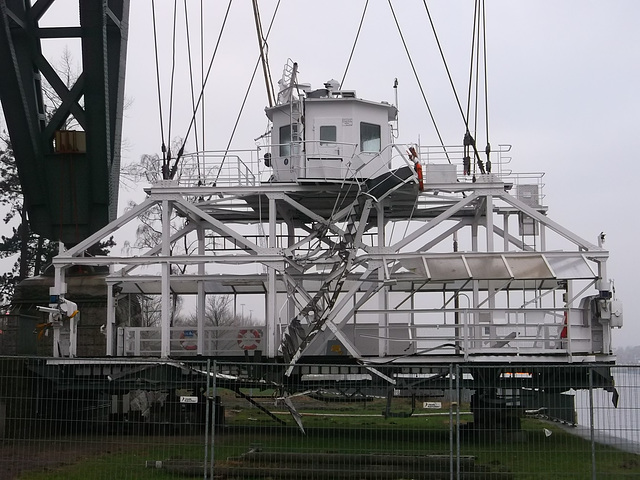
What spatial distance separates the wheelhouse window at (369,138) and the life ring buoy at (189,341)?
7.98 meters

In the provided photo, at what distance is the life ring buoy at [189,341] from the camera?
2952cm

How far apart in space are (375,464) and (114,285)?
14197 mm

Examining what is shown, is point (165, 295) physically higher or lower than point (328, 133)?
lower

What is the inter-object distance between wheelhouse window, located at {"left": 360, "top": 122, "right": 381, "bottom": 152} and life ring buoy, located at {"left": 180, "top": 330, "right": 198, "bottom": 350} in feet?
26.2

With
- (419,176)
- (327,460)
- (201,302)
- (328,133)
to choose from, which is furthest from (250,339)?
(327,460)

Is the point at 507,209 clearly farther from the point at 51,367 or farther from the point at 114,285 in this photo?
the point at 51,367

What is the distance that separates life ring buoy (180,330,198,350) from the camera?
29.5 meters

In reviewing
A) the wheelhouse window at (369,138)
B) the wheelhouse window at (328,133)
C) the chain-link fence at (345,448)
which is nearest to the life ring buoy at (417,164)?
the wheelhouse window at (369,138)

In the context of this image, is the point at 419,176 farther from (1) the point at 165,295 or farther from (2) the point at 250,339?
(1) the point at 165,295

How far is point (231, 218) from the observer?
30.3 m

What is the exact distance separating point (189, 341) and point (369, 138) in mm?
8644

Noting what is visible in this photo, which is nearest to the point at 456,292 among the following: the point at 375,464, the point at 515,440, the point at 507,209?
the point at 507,209

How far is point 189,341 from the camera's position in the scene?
1183 inches

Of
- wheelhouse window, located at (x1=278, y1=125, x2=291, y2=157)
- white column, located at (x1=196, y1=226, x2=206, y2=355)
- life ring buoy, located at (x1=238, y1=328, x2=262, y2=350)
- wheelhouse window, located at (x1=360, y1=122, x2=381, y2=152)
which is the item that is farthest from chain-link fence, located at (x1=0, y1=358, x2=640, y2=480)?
wheelhouse window, located at (x1=278, y1=125, x2=291, y2=157)
